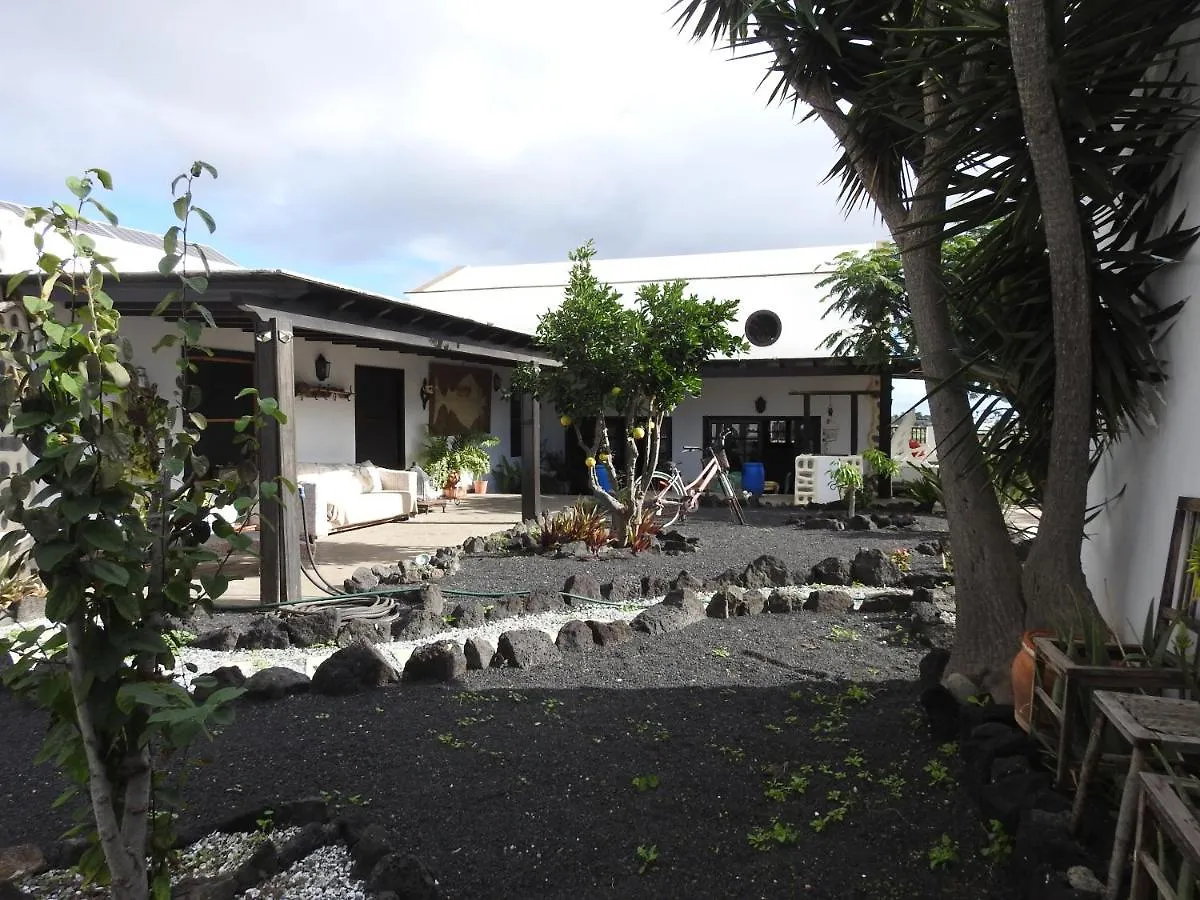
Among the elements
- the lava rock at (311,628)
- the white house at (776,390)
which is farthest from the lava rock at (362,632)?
the white house at (776,390)

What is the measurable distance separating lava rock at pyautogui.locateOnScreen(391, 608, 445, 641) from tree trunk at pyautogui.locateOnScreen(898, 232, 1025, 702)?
3.12 m

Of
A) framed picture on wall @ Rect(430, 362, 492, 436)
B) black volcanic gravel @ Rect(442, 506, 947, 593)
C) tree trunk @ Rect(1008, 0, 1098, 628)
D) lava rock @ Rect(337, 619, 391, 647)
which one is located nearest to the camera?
tree trunk @ Rect(1008, 0, 1098, 628)

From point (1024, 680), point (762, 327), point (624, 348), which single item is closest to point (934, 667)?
point (1024, 680)

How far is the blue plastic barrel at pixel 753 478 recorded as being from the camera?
45.9 feet

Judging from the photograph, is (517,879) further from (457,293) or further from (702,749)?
(457,293)

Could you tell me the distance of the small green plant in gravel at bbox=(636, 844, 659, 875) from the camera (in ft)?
8.05

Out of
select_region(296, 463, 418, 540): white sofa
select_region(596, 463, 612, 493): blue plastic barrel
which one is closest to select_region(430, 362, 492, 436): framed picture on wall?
select_region(296, 463, 418, 540): white sofa

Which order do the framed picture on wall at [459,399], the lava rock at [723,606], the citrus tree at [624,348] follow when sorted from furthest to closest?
the framed picture on wall at [459,399]
the citrus tree at [624,348]
the lava rock at [723,606]

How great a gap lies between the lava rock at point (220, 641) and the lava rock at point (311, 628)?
299 mm

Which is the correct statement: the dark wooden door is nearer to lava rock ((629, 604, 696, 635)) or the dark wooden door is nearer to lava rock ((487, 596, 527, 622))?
lava rock ((487, 596, 527, 622))

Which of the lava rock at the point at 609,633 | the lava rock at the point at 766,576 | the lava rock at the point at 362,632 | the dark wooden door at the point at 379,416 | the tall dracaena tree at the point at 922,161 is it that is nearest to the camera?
the tall dracaena tree at the point at 922,161

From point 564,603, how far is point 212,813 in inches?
140

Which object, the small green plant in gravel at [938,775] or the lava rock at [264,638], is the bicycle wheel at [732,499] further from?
the small green plant in gravel at [938,775]

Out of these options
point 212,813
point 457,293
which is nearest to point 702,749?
point 212,813
